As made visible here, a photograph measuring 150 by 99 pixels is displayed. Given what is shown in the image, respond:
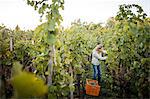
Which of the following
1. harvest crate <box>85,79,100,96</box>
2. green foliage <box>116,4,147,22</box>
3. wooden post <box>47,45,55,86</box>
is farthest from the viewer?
harvest crate <box>85,79,100,96</box>

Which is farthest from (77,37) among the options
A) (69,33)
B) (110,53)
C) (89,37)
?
(89,37)

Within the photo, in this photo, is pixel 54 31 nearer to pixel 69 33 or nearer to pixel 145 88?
pixel 145 88

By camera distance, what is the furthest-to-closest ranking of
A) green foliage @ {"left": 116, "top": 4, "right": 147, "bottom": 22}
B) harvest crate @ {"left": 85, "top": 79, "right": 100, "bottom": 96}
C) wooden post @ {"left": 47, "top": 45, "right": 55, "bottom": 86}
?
harvest crate @ {"left": 85, "top": 79, "right": 100, "bottom": 96} → green foliage @ {"left": 116, "top": 4, "right": 147, "bottom": 22} → wooden post @ {"left": 47, "top": 45, "right": 55, "bottom": 86}

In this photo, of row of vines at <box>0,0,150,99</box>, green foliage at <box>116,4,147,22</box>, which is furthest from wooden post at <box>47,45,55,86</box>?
green foliage at <box>116,4,147,22</box>

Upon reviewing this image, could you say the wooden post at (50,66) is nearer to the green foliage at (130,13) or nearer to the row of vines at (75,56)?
the row of vines at (75,56)

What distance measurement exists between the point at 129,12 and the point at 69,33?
70.3 inches

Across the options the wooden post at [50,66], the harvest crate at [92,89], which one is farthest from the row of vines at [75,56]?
the harvest crate at [92,89]

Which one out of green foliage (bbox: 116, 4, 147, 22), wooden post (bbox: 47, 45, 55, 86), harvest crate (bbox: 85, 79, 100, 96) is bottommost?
harvest crate (bbox: 85, 79, 100, 96)

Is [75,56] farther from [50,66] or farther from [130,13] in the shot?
[50,66]

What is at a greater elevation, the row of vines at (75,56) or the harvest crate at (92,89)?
the row of vines at (75,56)

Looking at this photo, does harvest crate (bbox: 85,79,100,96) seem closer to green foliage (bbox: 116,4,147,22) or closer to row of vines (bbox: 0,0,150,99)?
row of vines (bbox: 0,0,150,99)

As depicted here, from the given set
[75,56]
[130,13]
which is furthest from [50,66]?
[75,56]

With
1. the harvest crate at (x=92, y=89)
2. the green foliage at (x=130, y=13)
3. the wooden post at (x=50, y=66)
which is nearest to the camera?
the wooden post at (x=50, y=66)

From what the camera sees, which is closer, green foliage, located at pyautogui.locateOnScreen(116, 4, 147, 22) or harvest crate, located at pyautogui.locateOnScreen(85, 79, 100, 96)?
green foliage, located at pyautogui.locateOnScreen(116, 4, 147, 22)
